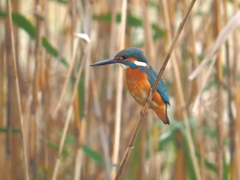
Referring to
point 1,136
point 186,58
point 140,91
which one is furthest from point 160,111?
point 1,136

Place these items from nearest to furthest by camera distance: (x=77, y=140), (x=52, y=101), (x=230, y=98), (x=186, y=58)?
(x=77, y=140), (x=230, y=98), (x=186, y=58), (x=52, y=101)

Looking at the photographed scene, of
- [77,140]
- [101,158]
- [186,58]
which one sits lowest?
[101,158]

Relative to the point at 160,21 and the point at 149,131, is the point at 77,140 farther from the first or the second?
the point at 160,21

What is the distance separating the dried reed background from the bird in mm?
258

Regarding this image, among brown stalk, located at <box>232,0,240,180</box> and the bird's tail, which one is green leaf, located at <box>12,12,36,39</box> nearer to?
the bird's tail

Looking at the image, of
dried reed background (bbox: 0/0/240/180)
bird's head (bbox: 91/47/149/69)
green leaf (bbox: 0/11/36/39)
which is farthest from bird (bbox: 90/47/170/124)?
green leaf (bbox: 0/11/36/39)

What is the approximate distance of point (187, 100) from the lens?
2.25m

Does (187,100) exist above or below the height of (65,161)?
above

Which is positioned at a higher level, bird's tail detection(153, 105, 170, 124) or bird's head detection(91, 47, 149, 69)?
bird's head detection(91, 47, 149, 69)

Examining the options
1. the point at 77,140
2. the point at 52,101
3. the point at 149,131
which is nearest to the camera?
the point at 77,140

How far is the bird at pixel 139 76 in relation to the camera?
45.5 inches

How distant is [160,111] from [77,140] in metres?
0.58

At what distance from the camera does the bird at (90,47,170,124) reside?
3.79 feet

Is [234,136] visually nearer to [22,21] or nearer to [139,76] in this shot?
[139,76]
